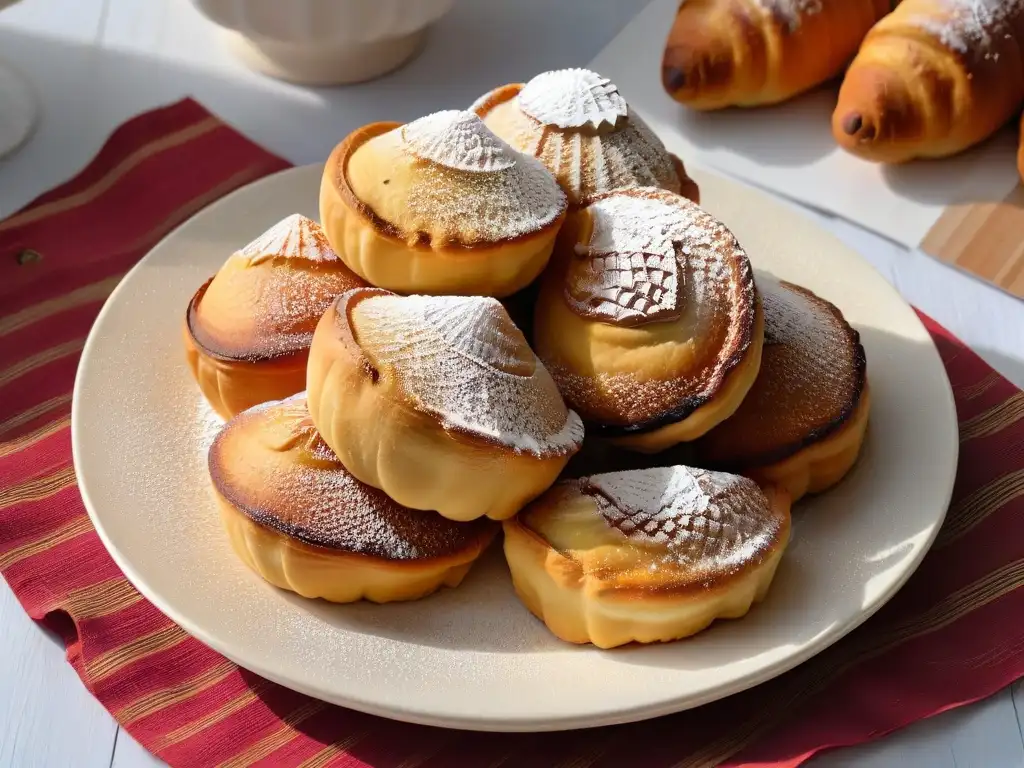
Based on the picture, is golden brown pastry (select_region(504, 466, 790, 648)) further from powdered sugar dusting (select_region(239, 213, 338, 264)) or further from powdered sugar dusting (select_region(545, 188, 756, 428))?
powdered sugar dusting (select_region(239, 213, 338, 264))

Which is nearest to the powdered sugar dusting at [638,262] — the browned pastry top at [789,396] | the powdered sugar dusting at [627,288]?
the powdered sugar dusting at [627,288]

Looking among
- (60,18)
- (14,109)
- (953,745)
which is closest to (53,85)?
(14,109)

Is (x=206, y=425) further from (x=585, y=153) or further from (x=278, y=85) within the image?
(x=278, y=85)

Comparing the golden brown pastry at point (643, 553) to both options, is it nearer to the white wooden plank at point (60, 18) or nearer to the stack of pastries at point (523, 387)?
the stack of pastries at point (523, 387)

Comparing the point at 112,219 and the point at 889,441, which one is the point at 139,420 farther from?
the point at 889,441

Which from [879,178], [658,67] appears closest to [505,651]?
[879,178]

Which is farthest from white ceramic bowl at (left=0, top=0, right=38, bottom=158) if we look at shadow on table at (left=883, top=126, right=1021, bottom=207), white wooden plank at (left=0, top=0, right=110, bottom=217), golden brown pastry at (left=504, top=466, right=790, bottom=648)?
shadow on table at (left=883, top=126, right=1021, bottom=207)

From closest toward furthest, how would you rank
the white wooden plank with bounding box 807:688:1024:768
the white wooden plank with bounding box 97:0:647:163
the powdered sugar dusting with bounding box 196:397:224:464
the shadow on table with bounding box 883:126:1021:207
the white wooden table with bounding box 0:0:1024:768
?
1. the white wooden plank with bounding box 807:688:1024:768
2. the powdered sugar dusting with bounding box 196:397:224:464
3. the white wooden table with bounding box 0:0:1024:768
4. the shadow on table with bounding box 883:126:1021:207
5. the white wooden plank with bounding box 97:0:647:163
